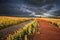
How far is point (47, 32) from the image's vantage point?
4.04 meters

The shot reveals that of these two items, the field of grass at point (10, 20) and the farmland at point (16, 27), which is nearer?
the farmland at point (16, 27)

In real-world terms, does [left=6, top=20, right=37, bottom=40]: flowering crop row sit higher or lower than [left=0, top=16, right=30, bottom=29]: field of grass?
lower

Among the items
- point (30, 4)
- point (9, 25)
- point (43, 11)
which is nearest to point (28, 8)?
point (30, 4)

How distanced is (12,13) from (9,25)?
1.06 ft

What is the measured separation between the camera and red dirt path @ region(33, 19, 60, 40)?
4.00 meters

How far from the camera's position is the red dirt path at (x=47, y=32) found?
400 cm

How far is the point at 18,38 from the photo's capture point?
12.8 feet

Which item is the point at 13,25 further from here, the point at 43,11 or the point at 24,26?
the point at 43,11

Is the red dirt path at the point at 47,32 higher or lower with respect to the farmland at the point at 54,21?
lower

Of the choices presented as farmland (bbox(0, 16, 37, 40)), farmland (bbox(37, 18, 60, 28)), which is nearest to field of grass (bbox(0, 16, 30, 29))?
farmland (bbox(0, 16, 37, 40))

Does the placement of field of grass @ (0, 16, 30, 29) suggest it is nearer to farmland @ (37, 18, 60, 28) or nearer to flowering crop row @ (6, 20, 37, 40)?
flowering crop row @ (6, 20, 37, 40)

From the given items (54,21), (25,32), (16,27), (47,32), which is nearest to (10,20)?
(16,27)

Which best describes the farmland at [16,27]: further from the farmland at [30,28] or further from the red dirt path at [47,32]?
the red dirt path at [47,32]

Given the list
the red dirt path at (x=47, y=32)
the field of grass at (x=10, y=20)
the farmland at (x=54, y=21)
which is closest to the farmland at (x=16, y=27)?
the field of grass at (x=10, y=20)
